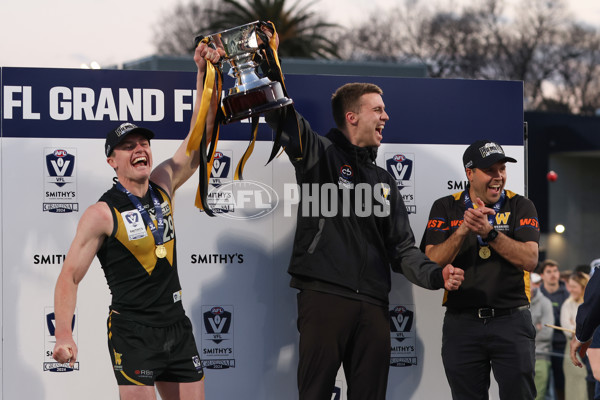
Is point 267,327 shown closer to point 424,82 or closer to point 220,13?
A: point 424,82

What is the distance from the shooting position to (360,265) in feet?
15.2

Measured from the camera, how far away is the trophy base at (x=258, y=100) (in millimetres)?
4188

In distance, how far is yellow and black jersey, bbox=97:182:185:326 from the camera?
163 inches

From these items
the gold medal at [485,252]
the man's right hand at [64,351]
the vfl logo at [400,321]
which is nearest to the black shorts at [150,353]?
the man's right hand at [64,351]

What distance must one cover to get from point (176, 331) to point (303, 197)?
1073mm

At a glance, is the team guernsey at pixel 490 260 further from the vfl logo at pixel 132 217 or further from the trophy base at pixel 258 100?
the vfl logo at pixel 132 217

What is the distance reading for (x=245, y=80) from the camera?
4289 millimetres

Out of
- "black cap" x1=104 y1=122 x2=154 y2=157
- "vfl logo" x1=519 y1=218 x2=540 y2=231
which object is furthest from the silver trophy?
"vfl logo" x1=519 y1=218 x2=540 y2=231

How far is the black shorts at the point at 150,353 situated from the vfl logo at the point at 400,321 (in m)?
1.59

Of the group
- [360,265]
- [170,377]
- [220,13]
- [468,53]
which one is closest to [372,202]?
[360,265]

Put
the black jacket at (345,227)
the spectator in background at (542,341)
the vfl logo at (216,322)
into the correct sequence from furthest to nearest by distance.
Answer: the spectator in background at (542,341)
the vfl logo at (216,322)
the black jacket at (345,227)

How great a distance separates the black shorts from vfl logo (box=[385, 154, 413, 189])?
6.11 feet

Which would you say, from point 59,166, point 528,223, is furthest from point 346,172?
point 59,166

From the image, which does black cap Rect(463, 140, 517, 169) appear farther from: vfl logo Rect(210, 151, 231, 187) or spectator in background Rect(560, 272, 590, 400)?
spectator in background Rect(560, 272, 590, 400)
